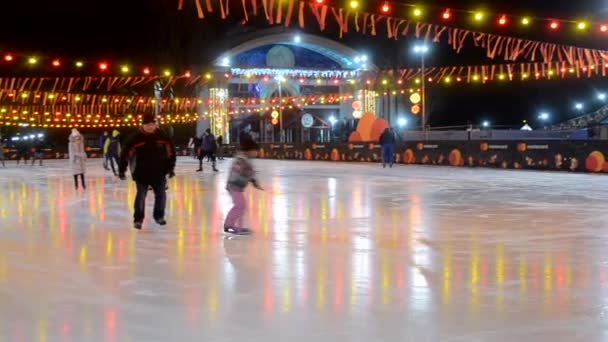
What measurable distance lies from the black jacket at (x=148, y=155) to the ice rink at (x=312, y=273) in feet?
2.23

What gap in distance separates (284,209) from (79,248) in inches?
158

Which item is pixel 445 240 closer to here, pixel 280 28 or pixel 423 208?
pixel 423 208

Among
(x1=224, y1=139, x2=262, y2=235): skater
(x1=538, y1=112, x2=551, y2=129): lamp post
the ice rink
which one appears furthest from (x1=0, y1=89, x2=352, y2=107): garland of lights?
(x1=224, y1=139, x2=262, y2=235): skater

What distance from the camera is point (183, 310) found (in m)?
4.64

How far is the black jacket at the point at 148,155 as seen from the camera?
8203 millimetres

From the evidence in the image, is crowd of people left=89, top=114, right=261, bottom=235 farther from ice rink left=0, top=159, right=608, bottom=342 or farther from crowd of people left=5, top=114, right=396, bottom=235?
ice rink left=0, top=159, right=608, bottom=342

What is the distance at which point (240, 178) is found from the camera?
26.4 ft

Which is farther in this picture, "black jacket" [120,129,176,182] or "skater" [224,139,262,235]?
"black jacket" [120,129,176,182]

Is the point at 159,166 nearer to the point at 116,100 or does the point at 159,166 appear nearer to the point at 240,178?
the point at 240,178

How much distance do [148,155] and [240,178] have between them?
1072 mm

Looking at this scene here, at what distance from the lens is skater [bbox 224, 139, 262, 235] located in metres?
8.04

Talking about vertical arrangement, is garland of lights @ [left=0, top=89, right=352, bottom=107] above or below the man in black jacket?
above

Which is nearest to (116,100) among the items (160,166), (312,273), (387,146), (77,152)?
(387,146)

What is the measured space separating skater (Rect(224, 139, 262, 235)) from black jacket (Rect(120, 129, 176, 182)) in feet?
2.56
